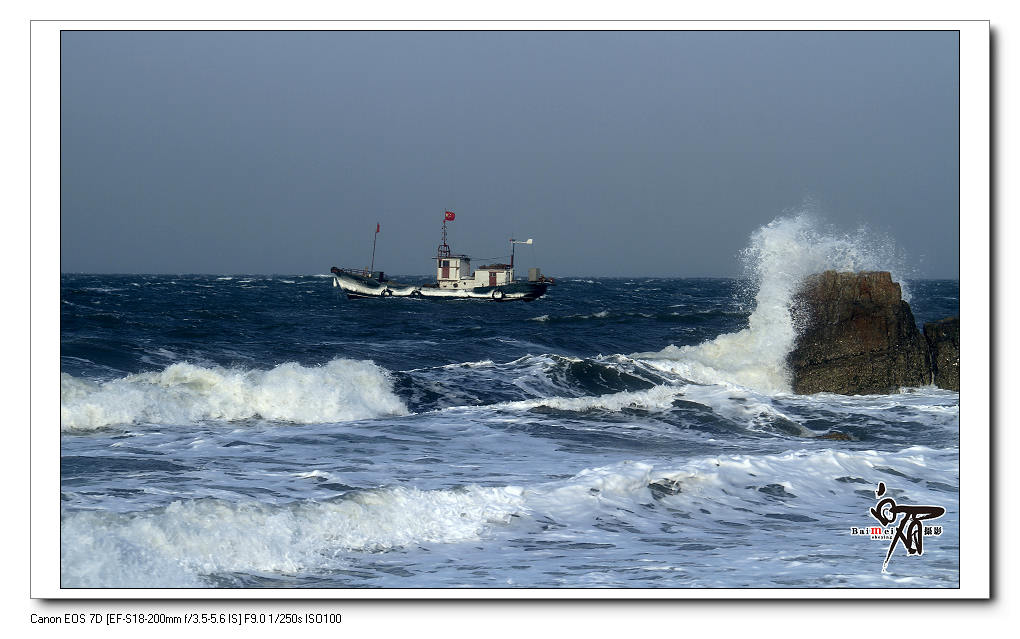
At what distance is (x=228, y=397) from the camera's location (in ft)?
31.1

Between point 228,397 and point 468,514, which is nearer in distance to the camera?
point 468,514

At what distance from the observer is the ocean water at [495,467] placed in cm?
450

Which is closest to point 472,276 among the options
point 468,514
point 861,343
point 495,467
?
point 861,343

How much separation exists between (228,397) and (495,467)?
4120 millimetres

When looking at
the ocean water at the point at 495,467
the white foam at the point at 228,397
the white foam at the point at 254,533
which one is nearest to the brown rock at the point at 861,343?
the ocean water at the point at 495,467

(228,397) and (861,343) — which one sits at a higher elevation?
(861,343)

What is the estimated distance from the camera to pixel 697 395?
10.9m

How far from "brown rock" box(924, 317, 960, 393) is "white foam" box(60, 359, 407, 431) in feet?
21.3

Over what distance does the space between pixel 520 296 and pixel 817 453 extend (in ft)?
93.2

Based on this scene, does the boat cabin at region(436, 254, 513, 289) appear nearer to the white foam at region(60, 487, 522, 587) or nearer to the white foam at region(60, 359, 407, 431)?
the white foam at region(60, 359, 407, 431)
